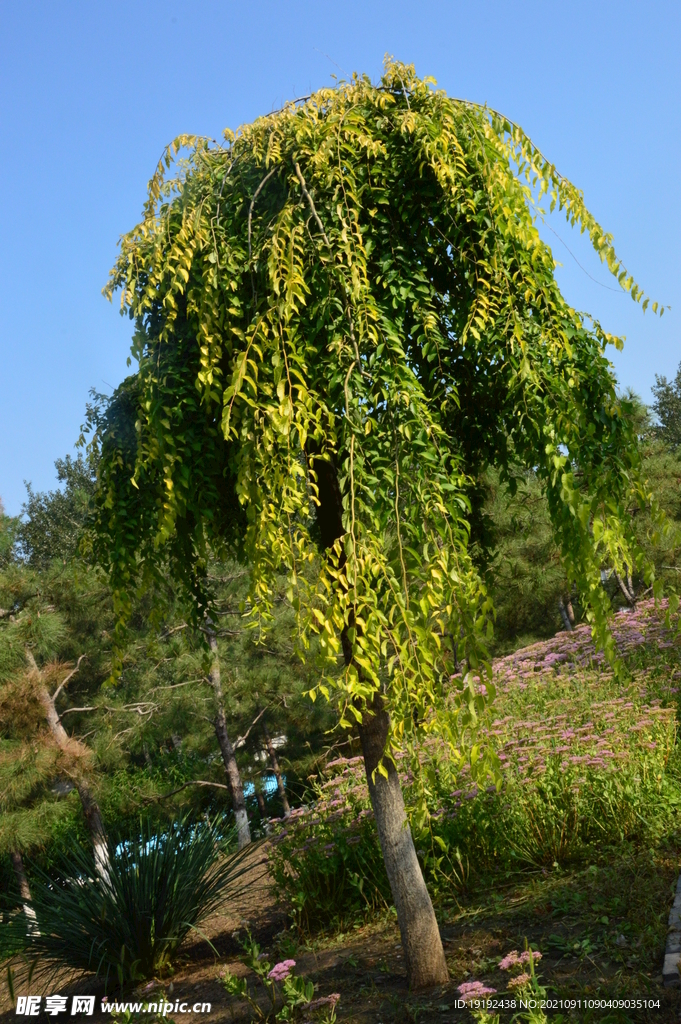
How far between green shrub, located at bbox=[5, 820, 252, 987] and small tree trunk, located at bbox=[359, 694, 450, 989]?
62.1 inches

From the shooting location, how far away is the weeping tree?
8.05 ft

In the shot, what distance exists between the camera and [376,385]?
2617 mm

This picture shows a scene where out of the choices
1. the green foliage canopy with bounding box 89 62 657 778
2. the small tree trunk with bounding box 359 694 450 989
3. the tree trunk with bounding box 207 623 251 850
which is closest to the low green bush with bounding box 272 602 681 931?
the small tree trunk with bounding box 359 694 450 989

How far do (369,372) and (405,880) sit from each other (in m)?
1.96

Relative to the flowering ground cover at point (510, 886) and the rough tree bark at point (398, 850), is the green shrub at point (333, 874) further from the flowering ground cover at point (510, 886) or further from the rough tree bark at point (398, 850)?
the rough tree bark at point (398, 850)

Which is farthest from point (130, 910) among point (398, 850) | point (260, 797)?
point (260, 797)

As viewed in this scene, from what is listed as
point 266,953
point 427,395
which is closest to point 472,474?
point 427,395

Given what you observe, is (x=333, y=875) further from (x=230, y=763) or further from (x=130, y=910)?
(x=230, y=763)

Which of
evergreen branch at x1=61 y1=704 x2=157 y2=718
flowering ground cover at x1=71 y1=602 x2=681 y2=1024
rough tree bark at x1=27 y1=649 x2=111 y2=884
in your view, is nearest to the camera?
flowering ground cover at x1=71 y1=602 x2=681 y2=1024

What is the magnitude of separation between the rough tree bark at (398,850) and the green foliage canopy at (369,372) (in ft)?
1.53

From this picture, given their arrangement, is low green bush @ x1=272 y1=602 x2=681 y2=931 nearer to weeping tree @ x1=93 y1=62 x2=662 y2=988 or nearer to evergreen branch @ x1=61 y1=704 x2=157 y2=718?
weeping tree @ x1=93 y1=62 x2=662 y2=988

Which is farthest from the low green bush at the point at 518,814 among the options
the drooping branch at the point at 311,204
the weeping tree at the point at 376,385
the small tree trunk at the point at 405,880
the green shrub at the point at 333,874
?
the drooping branch at the point at 311,204

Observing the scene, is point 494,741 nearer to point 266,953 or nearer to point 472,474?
point 472,474

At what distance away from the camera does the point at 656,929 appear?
9.77 ft
